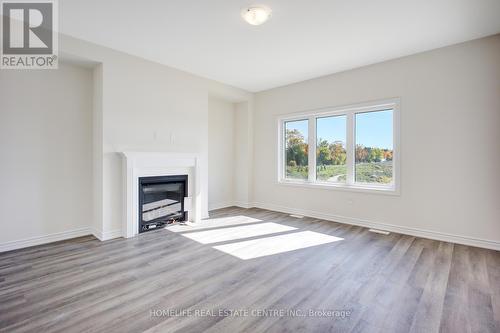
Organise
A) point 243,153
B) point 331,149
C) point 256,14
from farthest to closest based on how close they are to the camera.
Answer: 1. point 243,153
2. point 331,149
3. point 256,14

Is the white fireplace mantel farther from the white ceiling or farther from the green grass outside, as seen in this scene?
the green grass outside

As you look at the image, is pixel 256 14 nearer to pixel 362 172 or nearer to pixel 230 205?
pixel 362 172

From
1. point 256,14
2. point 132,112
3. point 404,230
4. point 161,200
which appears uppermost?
point 256,14

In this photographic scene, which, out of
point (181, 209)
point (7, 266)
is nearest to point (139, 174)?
point (181, 209)

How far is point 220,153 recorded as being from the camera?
5.88 meters

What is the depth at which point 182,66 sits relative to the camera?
169 inches

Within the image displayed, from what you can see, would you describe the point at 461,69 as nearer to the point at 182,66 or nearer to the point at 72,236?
the point at 182,66

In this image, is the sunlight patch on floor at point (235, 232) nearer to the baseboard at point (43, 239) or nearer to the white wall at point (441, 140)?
the white wall at point (441, 140)

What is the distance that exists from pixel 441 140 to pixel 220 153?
4252 mm

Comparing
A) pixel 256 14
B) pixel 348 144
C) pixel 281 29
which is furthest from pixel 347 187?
pixel 256 14

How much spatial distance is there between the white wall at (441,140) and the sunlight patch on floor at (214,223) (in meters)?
1.79

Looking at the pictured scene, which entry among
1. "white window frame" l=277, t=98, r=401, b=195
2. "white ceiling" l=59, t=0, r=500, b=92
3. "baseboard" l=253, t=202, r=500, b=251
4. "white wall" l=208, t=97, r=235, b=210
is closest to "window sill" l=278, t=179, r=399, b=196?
"white window frame" l=277, t=98, r=401, b=195

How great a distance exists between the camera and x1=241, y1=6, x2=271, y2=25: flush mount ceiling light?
2.62 m

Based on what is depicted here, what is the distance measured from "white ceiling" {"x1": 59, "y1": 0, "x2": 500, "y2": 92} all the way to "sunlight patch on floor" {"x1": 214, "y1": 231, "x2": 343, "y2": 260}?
2.85 meters
